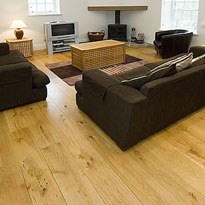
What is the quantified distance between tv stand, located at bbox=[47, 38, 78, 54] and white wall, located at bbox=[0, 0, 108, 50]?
51 cm

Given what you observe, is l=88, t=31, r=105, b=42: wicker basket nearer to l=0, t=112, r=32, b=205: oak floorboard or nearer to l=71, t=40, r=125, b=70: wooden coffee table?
l=71, t=40, r=125, b=70: wooden coffee table

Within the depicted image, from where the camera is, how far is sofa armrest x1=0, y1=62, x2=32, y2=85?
2941 millimetres

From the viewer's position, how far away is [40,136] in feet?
8.38

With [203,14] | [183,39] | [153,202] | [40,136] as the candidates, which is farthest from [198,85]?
[203,14]

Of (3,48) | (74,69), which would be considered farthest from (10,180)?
(74,69)

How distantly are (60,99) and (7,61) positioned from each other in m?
1.07

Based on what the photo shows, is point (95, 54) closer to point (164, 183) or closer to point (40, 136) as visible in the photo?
point (40, 136)

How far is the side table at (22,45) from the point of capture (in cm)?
531

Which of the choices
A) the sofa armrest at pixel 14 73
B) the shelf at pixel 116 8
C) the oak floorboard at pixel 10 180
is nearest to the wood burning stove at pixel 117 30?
the shelf at pixel 116 8

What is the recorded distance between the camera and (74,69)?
185 inches

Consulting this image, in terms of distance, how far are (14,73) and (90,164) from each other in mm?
1630

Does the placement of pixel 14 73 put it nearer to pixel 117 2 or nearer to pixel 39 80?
pixel 39 80

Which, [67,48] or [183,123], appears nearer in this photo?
[183,123]

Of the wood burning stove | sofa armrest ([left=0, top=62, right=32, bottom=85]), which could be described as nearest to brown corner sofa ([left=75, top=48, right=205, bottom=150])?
sofa armrest ([left=0, top=62, right=32, bottom=85])
